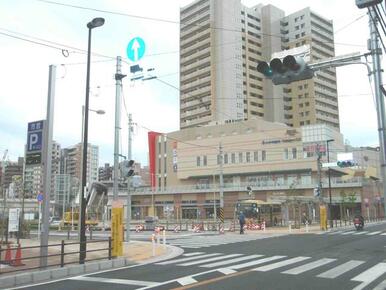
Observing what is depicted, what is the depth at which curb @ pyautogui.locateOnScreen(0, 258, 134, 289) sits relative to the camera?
11758mm

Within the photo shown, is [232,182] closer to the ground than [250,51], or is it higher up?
closer to the ground

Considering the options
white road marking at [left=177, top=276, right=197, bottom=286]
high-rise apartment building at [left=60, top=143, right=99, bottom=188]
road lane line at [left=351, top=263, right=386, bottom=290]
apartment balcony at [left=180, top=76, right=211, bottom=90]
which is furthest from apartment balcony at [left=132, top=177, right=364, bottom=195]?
white road marking at [left=177, top=276, right=197, bottom=286]

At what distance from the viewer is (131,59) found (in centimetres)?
2119

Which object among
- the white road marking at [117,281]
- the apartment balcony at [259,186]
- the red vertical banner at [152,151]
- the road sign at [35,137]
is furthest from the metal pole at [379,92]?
the red vertical banner at [152,151]

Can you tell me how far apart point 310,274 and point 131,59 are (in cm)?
1277

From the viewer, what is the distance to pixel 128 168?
73.0 ft

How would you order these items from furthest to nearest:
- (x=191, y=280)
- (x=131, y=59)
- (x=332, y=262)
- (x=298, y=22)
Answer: (x=298, y=22) → (x=131, y=59) → (x=332, y=262) → (x=191, y=280)

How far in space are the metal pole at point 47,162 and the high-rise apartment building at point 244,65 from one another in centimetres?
9824

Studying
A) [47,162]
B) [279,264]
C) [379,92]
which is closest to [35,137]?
[47,162]

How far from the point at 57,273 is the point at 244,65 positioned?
120550 millimetres

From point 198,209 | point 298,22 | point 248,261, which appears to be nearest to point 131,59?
point 248,261

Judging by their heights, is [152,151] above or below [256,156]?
above

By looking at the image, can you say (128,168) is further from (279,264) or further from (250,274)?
Answer: (250,274)

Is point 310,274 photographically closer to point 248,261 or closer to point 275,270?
point 275,270
